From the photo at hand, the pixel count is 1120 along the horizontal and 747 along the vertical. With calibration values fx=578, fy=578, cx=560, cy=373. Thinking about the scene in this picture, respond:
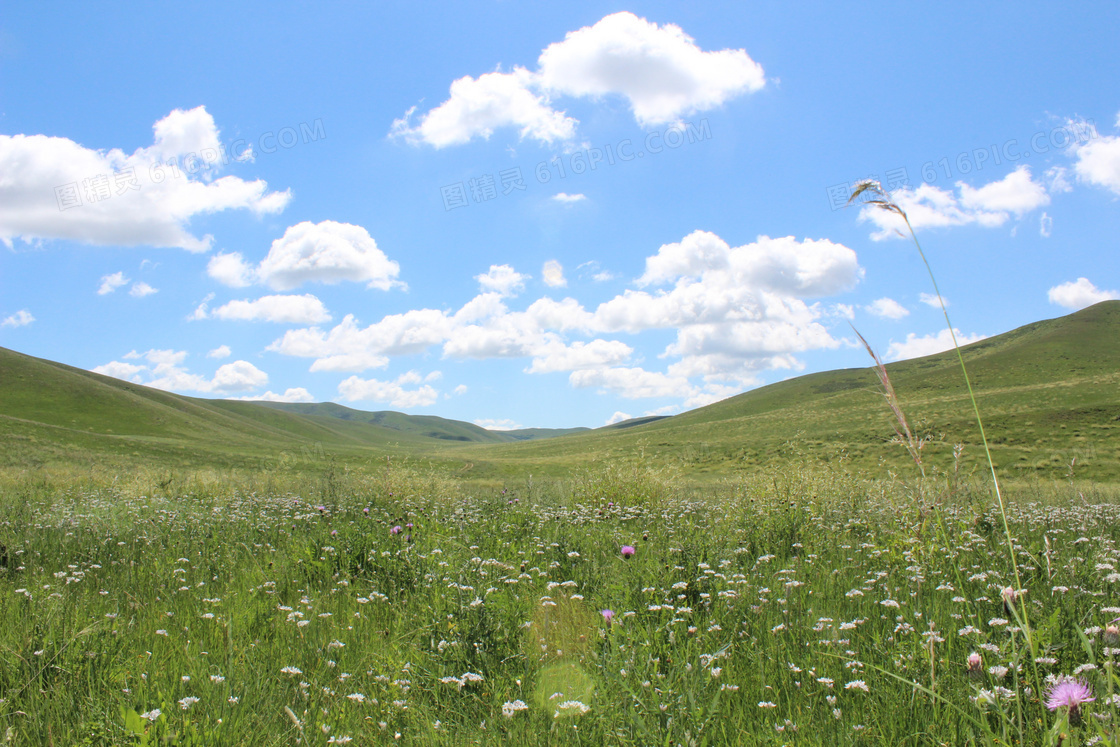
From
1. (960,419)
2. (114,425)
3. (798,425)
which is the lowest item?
(798,425)

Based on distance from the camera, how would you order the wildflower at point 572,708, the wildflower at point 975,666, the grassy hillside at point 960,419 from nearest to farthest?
1. the wildflower at point 975,666
2. the wildflower at point 572,708
3. the grassy hillside at point 960,419

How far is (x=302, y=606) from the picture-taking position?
14.4 feet

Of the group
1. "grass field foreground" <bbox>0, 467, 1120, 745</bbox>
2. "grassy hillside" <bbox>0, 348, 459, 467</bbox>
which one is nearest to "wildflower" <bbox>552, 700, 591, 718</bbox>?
"grass field foreground" <bbox>0, 467, 1120, 745</bbox>

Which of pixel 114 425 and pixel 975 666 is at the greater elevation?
pixel 114 425

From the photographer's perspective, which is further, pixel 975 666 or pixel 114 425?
pixel 114 425

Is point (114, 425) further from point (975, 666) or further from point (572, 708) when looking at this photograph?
point (975, 666)

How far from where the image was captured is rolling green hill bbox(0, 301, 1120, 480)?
36.9 m

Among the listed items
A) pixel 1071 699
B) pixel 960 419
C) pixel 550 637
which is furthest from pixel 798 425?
pixel 1071 699

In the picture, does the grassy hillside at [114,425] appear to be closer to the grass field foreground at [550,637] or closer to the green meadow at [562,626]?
the green meadow at [562,626]

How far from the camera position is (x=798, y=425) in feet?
218

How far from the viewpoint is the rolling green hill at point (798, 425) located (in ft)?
121

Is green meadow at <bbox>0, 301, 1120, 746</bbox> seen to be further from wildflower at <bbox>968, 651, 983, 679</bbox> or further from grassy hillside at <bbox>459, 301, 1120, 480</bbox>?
grassy hillside at <bbox>459, 301, 1120, 480</bbox>

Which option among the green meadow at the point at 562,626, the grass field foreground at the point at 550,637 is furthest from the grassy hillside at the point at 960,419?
the grass field foreground at the point at 550,637

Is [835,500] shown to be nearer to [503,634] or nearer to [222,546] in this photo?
[503,634]
